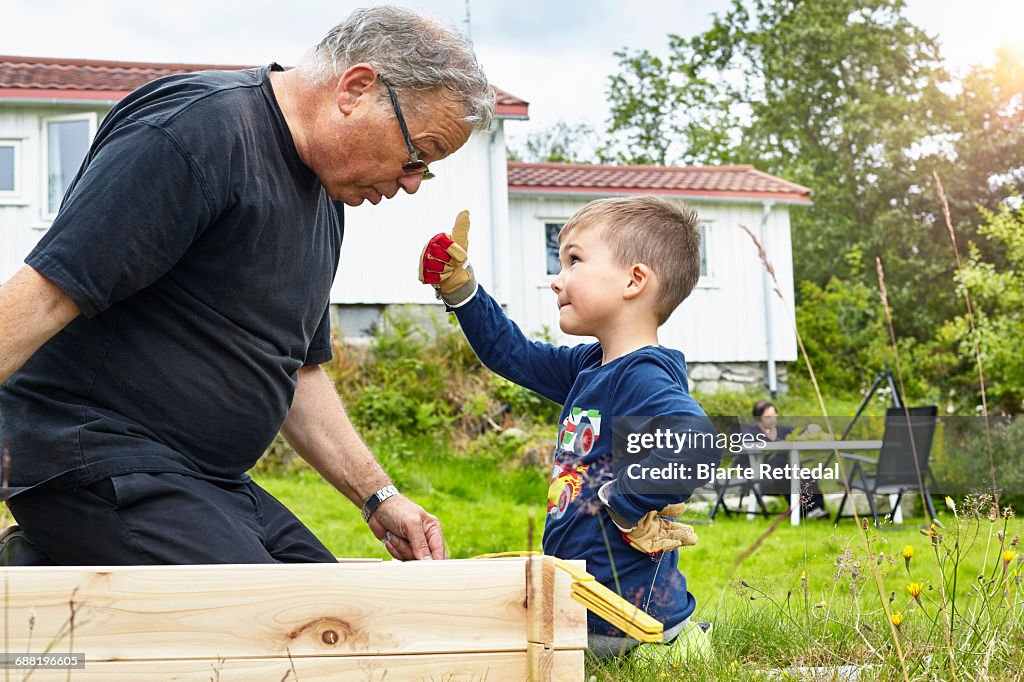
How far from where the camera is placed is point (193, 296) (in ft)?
6.61

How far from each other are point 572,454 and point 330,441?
0.64 m

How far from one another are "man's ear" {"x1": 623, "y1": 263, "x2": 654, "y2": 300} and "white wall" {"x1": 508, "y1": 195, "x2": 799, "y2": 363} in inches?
491

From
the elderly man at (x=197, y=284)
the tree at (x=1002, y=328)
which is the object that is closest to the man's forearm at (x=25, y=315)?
the elderly man at (x=197, y=284)

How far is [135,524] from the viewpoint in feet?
6.18

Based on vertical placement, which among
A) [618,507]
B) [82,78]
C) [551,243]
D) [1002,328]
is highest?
[82,78]

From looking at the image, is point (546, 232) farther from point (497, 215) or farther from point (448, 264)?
point (448, 264)

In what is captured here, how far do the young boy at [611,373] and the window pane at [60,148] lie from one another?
11.8m

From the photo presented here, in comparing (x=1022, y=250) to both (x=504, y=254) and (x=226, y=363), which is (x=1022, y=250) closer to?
(x=504, y=254)

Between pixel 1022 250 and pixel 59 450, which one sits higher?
pixel 1022 250

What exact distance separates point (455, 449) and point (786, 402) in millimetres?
6697

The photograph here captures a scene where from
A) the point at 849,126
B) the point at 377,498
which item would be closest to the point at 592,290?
the point at 377,498

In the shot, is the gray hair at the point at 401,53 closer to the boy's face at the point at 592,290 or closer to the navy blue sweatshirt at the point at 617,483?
the boy's face at the point at 592,290

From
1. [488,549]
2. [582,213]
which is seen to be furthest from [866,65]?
[582,213]

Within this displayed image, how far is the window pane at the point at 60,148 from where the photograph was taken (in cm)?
1302
